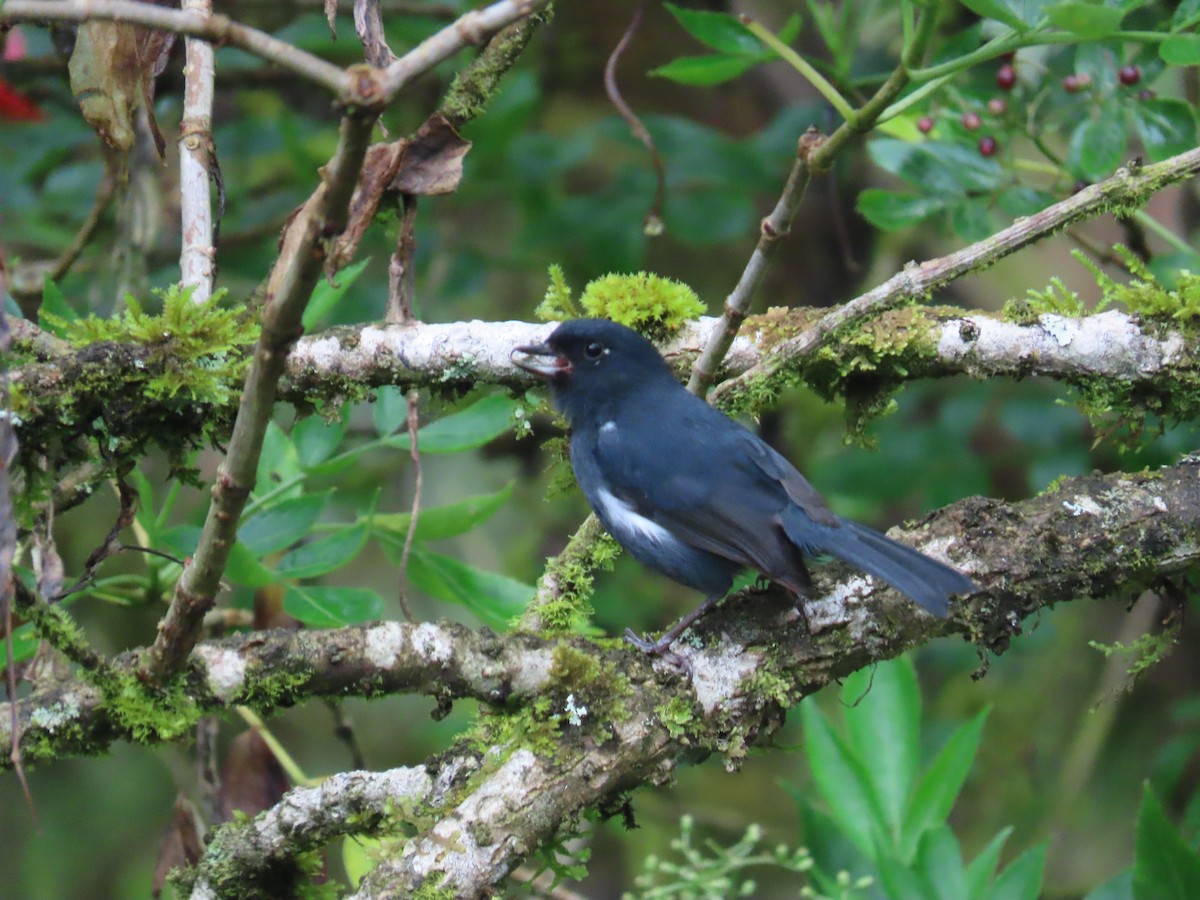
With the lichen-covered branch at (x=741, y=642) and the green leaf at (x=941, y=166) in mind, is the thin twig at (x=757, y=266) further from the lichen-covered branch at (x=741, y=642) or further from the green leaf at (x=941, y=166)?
the green leaf at (x=941, y=166)

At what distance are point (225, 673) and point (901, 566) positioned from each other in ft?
4.28

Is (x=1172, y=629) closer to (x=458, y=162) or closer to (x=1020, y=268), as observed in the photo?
(x=458, y=162)

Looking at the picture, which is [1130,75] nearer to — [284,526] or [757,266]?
[757,266]

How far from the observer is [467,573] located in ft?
9.71

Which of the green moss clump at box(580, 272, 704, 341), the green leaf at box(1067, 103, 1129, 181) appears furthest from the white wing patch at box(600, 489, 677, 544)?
the green leaf at box(1067, 103, 1129, 181)

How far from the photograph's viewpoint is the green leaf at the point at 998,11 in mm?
2223

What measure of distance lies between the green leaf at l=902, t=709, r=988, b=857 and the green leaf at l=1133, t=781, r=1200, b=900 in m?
0.51

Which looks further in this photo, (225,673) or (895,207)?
(895,207)

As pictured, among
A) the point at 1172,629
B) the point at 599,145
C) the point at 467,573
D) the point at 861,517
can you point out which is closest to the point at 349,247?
the point at 467,573

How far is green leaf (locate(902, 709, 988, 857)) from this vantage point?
295 cm

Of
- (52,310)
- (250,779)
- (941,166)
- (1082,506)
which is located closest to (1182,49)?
(941,166)

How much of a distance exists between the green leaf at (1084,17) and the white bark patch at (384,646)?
1.61 m

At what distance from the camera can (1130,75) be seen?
10.3 feet

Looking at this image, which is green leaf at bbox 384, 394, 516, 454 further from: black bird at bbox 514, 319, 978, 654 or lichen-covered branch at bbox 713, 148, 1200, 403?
lichen-covered branch at bbox 713, 148, 1200, 403
